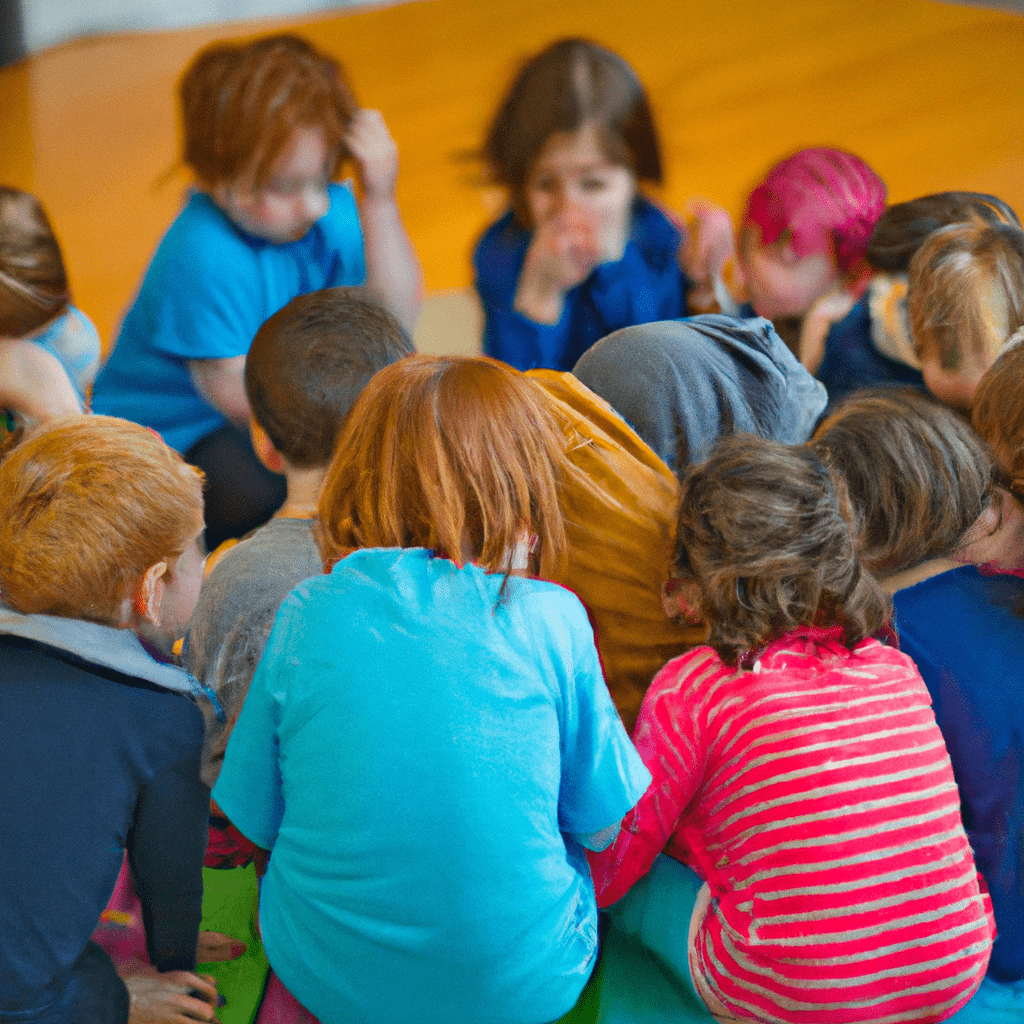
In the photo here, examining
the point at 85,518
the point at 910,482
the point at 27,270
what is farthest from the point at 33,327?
the point at 910,482

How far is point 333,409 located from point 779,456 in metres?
0.48

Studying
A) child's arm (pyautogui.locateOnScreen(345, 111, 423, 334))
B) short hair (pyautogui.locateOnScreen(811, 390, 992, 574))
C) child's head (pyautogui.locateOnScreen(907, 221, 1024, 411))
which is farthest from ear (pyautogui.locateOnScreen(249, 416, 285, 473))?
child's head (pyautogui.locateOnScreen(907, 221, 1024, 411))

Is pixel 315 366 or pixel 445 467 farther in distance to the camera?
pixel 315 366

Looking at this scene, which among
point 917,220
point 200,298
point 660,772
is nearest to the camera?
point 660,772

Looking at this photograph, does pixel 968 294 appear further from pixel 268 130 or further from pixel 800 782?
pixel 268 130

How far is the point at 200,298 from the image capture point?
143cm

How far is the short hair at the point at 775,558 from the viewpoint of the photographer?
74 cm

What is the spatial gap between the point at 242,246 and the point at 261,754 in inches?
37.6

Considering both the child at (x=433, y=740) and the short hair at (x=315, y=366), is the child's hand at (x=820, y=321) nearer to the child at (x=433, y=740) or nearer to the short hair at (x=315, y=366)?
the short hair at (x=315, y=366)

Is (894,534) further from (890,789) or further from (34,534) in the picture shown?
(34,534)

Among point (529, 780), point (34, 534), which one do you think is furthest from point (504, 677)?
point (34, 534)

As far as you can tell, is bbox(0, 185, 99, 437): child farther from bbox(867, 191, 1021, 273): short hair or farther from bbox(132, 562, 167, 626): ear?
bbox(867, 191, 1021, 273): short hair

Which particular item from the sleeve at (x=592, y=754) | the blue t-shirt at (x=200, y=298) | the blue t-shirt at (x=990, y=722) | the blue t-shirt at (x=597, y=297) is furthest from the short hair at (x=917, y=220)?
the sleeve at (x=592, y=754)

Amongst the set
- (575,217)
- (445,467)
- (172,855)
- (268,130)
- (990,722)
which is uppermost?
(268,130)
